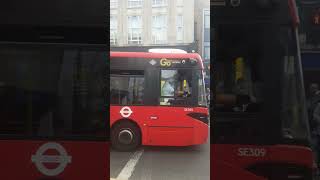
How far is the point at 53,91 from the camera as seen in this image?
11.3ft

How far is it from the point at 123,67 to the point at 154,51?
119 centimetres

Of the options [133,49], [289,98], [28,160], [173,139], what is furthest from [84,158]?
[173,139]

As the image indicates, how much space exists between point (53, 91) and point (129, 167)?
253 inches

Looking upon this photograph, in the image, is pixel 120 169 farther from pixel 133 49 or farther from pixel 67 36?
pixel 67 36

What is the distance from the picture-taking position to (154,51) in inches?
439

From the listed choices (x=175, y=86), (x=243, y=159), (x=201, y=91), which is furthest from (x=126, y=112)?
(x=243, y=159)

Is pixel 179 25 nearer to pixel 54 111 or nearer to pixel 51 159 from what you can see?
pixel 54 111

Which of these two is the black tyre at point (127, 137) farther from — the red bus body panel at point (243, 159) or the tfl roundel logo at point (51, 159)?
→ the red bus body panel at point (243, 159)

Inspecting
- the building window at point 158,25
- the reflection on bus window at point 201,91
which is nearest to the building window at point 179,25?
the building window at point 158,25

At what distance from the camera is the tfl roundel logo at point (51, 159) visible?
3432 mm

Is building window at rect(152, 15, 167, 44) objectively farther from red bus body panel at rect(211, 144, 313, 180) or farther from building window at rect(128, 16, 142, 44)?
red bus body panel at rect(211, 144, 313, 180)

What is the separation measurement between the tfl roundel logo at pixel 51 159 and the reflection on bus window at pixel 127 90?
837 centimetres

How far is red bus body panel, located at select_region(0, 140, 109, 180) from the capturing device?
11.2 ft

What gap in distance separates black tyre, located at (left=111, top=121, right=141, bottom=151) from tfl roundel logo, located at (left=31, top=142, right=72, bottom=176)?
334 inches
